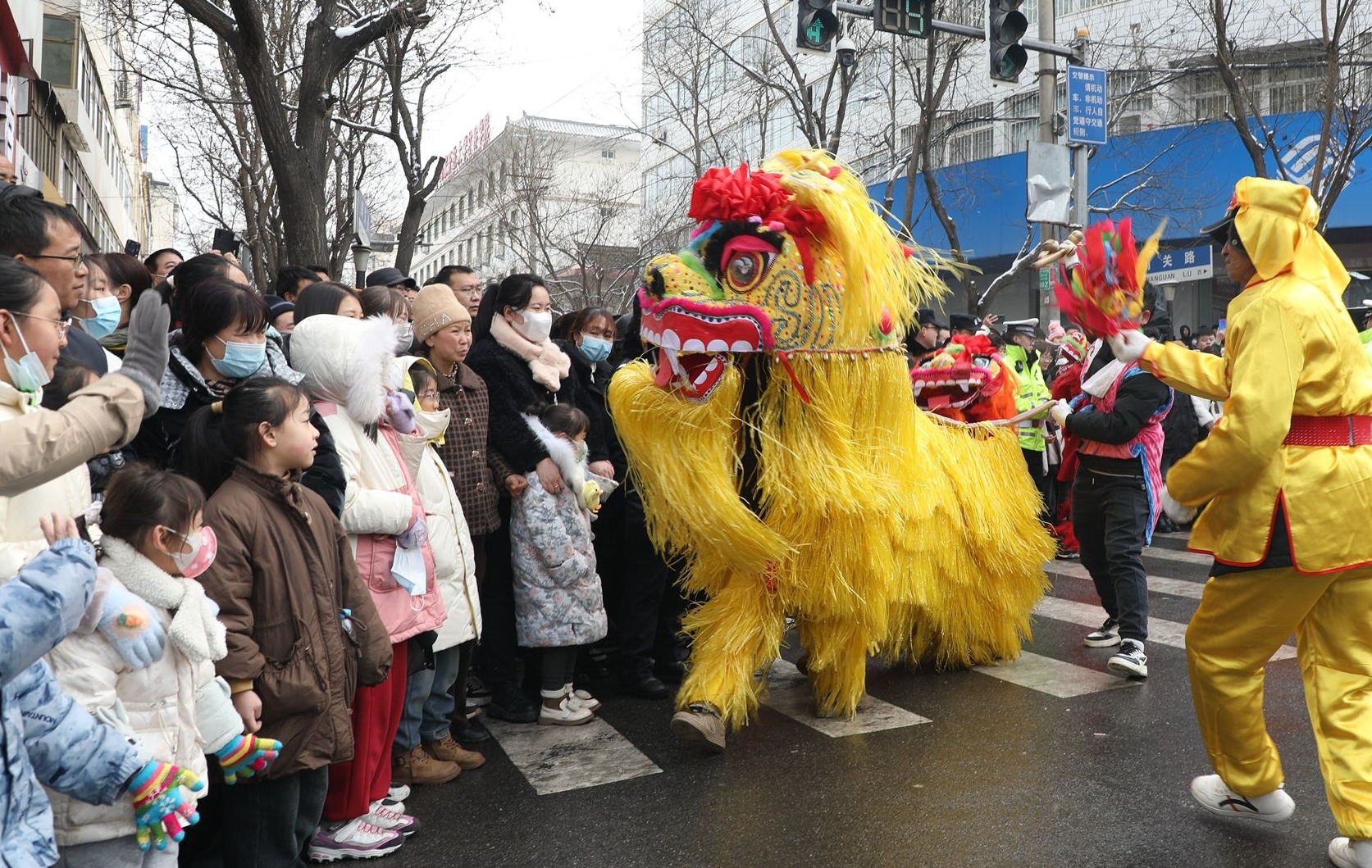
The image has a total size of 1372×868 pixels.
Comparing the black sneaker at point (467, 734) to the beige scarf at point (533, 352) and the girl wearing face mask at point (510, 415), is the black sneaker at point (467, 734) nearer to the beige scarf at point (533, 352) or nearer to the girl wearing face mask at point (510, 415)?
the girl wearing face mask at point (510, 415)

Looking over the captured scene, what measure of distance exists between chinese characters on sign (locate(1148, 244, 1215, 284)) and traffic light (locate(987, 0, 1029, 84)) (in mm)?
3452

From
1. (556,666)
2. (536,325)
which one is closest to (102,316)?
(536,325)

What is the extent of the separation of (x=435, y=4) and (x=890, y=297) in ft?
26.6

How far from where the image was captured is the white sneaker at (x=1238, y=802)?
10.5ft

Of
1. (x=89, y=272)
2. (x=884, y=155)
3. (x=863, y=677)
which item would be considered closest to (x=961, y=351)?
(x=863, y=677)

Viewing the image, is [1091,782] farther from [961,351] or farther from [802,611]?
[961,351]

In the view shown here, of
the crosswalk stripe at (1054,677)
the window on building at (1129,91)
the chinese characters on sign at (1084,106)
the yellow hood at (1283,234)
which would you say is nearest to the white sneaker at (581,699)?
the crosswalk stripe at (1054,677)

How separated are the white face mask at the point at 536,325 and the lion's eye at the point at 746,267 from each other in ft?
3.15

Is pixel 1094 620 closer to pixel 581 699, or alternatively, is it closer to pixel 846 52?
pixel 581 699

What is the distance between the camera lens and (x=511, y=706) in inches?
179

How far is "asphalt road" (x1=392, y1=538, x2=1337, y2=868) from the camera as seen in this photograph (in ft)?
10.5

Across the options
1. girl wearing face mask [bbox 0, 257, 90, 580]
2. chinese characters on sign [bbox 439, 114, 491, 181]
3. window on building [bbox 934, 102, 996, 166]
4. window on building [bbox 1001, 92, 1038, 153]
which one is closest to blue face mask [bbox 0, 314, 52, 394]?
girl wearing face mask [bbox 0, 257, 90, 580]

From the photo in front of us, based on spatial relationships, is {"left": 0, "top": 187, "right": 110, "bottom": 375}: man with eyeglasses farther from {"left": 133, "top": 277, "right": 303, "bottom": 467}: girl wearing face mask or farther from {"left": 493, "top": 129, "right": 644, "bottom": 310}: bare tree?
{"left": 493, "top": 129, "right": 644, "bottom": 310}: bare tree

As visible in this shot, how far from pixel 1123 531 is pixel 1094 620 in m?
1.37
